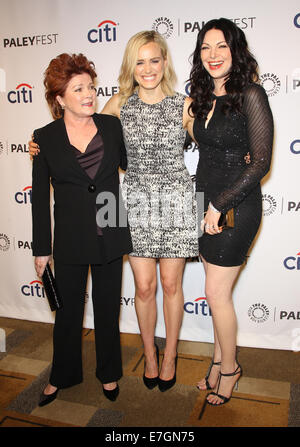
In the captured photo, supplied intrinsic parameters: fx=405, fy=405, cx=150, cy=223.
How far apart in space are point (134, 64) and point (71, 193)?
2.38 feet

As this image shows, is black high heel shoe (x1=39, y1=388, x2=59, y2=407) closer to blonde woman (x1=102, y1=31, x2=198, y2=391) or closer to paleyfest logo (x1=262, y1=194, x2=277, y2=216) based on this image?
blonde woman (x1=102, y1=31, x2=198, y2=391)

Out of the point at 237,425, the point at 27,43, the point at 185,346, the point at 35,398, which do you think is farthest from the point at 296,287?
the point at 27,43

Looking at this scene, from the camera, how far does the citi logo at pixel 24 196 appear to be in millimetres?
3172

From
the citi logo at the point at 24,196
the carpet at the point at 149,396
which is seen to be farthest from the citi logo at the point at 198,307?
the citi logo at the point at 24,196

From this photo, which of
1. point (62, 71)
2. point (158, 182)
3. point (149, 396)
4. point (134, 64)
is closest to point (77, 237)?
point (158, 182)

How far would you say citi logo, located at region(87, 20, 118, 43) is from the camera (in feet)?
8.96

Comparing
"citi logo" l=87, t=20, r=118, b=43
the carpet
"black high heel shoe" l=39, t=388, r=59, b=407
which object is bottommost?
the carpet

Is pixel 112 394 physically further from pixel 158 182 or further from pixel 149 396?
pixel 158 182

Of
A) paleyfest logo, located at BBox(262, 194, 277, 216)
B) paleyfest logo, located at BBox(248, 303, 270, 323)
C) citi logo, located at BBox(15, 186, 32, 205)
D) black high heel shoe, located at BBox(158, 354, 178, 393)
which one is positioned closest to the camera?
black high heel shoe, located at BBox(158, 354, 178, 393)

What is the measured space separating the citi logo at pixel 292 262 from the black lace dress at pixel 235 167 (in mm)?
862

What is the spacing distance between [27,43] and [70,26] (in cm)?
36

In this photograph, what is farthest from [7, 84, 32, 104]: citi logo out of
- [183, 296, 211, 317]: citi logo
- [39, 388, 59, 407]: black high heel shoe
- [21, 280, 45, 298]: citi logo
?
[39, 388, 59, 407]: black high heel shoe

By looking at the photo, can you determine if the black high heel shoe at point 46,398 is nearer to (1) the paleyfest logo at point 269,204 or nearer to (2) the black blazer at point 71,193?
(2) the black blazer at point 71,193

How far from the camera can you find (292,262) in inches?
109
